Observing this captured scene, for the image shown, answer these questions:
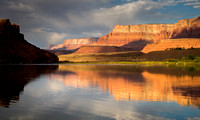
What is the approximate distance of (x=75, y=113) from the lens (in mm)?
10562

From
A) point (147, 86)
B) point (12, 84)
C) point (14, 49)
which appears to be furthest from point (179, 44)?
point (12, 84)

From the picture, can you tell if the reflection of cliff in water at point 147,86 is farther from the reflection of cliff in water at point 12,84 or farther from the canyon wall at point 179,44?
the canyon wall at point 179,44

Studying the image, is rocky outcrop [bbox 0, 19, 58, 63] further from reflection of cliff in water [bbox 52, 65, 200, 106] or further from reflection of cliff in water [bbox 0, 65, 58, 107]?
reflection of cliff in water [bbox 52, 65, 200, 106]

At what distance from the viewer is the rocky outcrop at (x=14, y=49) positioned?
3949 inches

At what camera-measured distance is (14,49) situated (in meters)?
104

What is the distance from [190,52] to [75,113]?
5095 inches

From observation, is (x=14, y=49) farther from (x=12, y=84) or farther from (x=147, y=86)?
(x=147, y=86)

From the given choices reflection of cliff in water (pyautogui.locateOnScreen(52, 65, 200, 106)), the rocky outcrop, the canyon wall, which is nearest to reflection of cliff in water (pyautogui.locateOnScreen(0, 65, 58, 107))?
reflection of cliff in water (pyautogui.locateOnScreen(52, 65, 200, 106))

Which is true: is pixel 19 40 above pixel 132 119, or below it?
above

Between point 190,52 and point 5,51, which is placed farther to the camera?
point 190,52

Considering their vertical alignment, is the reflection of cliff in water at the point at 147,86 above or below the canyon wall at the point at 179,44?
below

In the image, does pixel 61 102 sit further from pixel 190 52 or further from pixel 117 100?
pixel 190 52

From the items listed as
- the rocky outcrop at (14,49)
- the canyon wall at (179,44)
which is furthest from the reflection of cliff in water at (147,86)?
the canyon wall at (179,44)

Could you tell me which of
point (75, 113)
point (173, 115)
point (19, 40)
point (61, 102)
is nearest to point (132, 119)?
point (173, 115)
